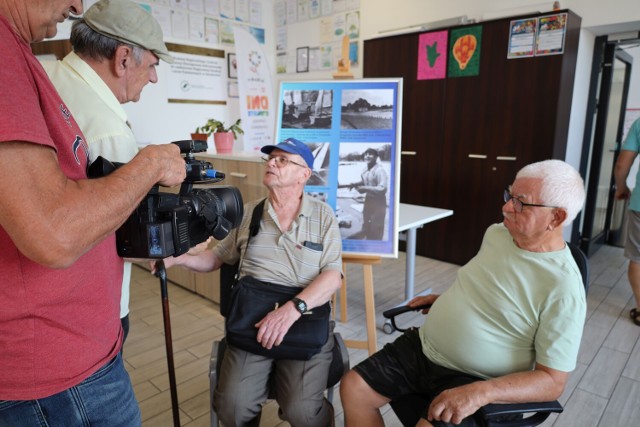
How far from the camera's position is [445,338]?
1377 mm

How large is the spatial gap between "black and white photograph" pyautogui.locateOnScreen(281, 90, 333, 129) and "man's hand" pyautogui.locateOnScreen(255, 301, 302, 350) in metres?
1.05

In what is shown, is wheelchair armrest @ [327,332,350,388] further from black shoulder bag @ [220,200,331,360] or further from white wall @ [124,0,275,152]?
white wall @ [124,0,275,152]

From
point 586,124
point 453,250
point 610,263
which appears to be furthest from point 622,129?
point 453,250

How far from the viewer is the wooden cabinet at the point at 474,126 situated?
329cm

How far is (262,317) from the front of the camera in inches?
58.0

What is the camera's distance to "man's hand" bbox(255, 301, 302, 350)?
55.8 inches

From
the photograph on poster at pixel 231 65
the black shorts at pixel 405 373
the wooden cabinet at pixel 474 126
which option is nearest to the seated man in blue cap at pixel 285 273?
the black shorts at pixel 405 373

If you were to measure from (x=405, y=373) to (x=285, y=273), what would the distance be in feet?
1.79

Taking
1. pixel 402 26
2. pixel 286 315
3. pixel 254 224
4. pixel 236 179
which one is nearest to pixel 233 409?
pixel 286 315

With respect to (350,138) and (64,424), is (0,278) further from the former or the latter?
(350,138)

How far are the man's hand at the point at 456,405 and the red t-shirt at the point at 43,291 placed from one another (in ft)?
2.74

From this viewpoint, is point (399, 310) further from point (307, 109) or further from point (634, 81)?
point (634, 81)

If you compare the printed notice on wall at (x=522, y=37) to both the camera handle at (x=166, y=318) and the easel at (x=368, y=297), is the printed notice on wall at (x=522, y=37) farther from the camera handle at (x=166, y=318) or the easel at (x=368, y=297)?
the camera handle at (x=166, y=318)

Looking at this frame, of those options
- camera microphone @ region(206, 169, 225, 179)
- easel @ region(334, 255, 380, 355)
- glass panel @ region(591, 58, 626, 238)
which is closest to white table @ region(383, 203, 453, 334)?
easel @ region(334, 255, 380, 355)
